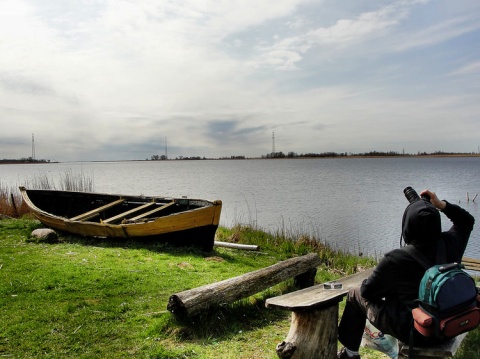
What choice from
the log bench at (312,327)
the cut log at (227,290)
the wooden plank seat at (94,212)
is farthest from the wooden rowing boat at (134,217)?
the log bench at (312,327)

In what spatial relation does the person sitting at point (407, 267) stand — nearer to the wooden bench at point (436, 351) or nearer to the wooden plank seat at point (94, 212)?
the wooden bench at point (436, 351)

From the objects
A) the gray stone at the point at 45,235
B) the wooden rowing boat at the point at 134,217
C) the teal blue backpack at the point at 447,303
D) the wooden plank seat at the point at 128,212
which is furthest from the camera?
the wooden plank seat at the point at 128,212

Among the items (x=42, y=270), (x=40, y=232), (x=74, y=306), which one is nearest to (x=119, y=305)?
(x=74, y=306)

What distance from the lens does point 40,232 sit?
10.3 meters

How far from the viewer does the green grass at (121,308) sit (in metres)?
4.61

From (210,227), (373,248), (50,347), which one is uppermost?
(210,227)

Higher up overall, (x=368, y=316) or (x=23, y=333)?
(x=368, y=316)

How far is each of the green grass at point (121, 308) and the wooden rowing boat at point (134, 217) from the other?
43 cm

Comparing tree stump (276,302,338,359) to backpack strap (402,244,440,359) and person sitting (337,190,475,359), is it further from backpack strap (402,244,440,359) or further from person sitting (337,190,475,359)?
backpack strap (402,244,440,359)

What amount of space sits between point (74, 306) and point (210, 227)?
4.36 metres

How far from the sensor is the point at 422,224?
3.14 metres

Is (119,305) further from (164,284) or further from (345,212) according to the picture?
(345,212)

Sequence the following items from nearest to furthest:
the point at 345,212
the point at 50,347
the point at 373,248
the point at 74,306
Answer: the point at 50,347
the point at 74,306
the point at 373,248
the point at 345,212

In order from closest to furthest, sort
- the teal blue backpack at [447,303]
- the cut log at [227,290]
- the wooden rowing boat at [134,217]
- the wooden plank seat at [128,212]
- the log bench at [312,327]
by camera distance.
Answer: the teal blue backpack at [447,303] → the log bench at [312,327] → the cut log at [227,290] → the wooden rowing boat at [134,217] → the wooden plank seat at [128,212]
